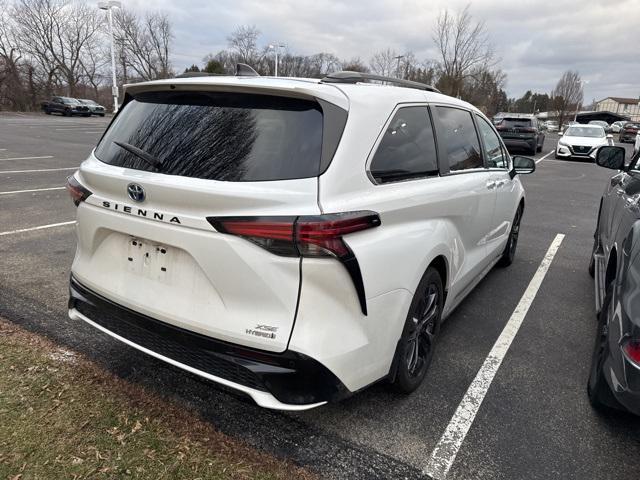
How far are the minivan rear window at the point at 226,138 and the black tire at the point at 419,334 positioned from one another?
1.04m

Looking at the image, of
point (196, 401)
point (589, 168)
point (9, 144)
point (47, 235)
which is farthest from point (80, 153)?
point (589, 168)

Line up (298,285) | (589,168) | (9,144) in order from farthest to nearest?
(589,168) < (9,144) < (298,285)

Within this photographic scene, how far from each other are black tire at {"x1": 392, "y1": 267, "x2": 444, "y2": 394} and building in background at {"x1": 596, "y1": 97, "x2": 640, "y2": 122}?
479 feet

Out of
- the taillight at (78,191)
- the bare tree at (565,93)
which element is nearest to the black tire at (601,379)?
the taillight at (78,191)

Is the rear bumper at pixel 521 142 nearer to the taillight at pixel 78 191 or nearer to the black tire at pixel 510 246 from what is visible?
the black tire at pixel 510 246

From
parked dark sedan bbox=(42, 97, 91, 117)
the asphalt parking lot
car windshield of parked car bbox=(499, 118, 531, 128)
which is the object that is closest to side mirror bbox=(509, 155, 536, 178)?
the asphalt parking lot

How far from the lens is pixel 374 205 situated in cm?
219

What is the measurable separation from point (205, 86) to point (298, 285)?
1.11 metres

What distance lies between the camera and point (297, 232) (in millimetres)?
1903

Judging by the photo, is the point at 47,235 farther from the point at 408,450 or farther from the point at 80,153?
the point at 80,153

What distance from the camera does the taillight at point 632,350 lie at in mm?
2068

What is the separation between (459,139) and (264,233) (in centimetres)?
211

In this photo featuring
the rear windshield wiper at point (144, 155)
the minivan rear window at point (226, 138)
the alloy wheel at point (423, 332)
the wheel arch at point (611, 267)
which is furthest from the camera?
the wheel arch at point (611, 267)

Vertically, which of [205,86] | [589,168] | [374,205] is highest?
[205,86]
